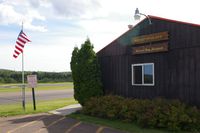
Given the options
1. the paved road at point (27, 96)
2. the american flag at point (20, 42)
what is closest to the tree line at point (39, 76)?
the paved road at point (27, 96)

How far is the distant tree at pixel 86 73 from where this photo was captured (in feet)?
59.9

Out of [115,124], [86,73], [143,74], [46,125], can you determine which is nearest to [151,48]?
[143,74]

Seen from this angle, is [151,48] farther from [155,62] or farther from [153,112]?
[153,112]

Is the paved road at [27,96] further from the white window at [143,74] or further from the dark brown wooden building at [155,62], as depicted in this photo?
the white window at [143,74]

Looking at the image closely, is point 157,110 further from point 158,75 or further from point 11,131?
point 11,131

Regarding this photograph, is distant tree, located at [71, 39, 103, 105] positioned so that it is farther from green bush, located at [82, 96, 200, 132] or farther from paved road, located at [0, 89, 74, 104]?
paved road, located at [0, 89, 74, 104]

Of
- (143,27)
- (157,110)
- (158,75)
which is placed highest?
(143,27)

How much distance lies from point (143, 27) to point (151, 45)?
1138mm

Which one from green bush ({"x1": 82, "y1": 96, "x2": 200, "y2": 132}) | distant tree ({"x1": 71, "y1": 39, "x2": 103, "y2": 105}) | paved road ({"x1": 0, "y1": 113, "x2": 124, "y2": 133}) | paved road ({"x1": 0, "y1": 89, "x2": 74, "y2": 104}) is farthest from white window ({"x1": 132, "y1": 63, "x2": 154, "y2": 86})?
paved road ({"x1": 0, "y1": 89, "x2": 74, "y2": 104})

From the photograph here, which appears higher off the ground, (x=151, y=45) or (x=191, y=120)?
(x=151, y=45)

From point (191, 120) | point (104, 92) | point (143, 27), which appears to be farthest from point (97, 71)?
point (191, 120)

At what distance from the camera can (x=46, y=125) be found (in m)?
14.6

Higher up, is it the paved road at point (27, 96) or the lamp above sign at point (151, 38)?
the lamp above sign at point (151, 38)

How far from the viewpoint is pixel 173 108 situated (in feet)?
41.8
